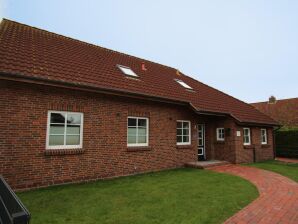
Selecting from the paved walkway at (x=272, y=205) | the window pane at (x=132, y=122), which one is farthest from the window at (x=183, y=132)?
the paved walkway at (x=272, y=205)

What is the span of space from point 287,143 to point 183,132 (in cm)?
1187

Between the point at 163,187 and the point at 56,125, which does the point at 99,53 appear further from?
Result: the point at 163,187

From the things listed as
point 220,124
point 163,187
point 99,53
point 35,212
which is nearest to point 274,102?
point 220,124

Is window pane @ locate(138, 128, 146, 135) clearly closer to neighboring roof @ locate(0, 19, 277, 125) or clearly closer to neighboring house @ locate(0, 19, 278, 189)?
neighboring house @ locate(0, 19, 278, 189)

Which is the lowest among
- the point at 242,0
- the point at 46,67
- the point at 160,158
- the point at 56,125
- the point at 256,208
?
the point at 256,208

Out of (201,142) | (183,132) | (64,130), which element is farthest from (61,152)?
(201,142)

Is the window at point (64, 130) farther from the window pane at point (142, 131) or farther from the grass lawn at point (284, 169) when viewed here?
the grass lawn at point (284, 169)

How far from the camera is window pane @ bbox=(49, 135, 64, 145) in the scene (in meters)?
7.76

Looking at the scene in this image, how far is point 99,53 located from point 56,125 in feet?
20.8

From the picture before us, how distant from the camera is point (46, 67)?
8305mm

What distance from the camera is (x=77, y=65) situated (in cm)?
979

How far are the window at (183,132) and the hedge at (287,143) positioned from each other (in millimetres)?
11372

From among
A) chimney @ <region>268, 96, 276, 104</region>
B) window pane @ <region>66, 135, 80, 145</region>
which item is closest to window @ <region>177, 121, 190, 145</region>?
window pane @ <region>66, 135, 80, 145</region>

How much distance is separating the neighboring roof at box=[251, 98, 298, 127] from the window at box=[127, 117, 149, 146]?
1829 cm
